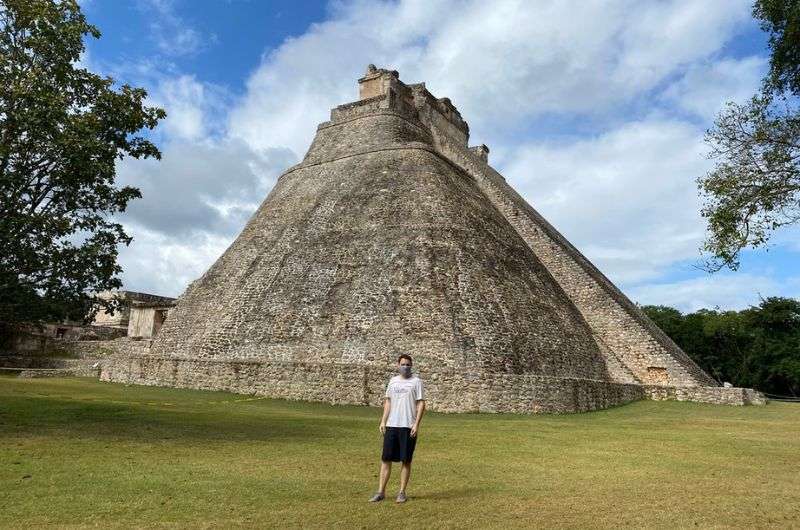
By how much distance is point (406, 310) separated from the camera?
19859mm

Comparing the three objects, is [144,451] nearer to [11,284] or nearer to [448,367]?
[11,284]

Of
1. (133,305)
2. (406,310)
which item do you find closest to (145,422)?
(406,310)

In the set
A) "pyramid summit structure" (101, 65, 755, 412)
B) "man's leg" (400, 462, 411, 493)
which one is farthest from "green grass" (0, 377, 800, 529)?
"pyramid summit structure" (101, 65, 755, 412)

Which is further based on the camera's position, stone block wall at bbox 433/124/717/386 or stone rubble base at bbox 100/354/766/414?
stone block wall at bbox 433/124/717/386

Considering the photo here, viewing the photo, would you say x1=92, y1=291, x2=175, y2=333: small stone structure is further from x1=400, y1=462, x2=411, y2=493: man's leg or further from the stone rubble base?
x1=400, y1=462, x2=411, y2=493: man's leg

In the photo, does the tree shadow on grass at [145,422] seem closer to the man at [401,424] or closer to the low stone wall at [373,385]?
the low stone wall at [373,385]

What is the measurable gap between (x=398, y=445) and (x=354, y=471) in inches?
70.2

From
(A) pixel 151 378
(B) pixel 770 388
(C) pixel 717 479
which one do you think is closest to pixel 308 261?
(A) pixel 151 378

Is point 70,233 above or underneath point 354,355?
above

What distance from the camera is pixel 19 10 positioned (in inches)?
411

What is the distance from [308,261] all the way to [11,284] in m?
12.9

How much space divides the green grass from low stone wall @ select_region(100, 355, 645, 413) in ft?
7.62

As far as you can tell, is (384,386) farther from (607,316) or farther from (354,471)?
(607,316)

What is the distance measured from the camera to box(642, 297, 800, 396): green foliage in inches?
1716
